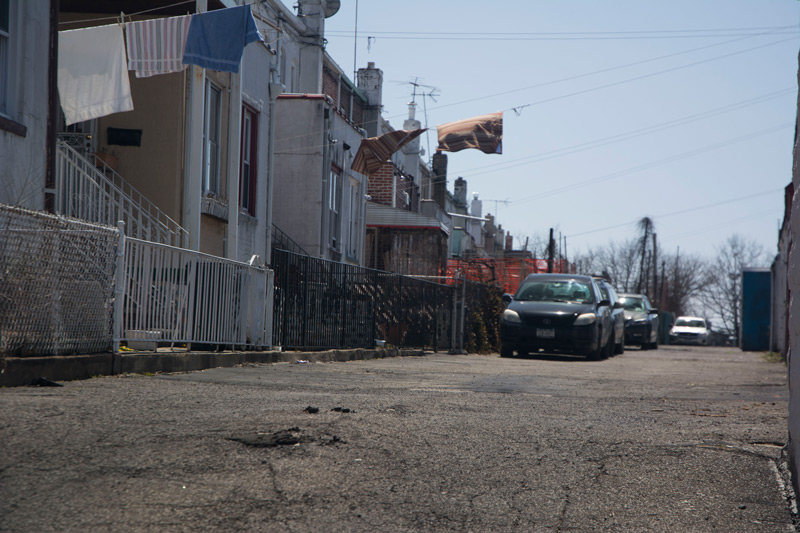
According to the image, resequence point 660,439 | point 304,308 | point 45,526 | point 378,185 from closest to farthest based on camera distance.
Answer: point 45,526 < point 660,439 < point 304,308 < point 378,185

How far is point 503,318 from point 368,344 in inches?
121

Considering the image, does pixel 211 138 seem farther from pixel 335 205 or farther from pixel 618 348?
pixel 618 348

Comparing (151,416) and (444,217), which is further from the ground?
(444,217)

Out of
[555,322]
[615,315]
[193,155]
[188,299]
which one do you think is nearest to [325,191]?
[555,322]

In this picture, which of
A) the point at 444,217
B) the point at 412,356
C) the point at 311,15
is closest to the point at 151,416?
→ the point at 412,356

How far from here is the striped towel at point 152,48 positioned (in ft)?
36.1

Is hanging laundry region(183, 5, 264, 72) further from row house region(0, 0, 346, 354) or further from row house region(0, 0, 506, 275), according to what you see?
row house region(0, 0, 506, 275)

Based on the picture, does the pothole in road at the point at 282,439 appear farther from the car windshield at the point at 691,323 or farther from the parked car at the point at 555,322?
the car windshield at the point at 691,323

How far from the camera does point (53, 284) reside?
7.19 meters

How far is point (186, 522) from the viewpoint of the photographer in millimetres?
3342

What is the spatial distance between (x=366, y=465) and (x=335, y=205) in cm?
1939

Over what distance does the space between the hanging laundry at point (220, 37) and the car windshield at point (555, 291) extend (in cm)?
939

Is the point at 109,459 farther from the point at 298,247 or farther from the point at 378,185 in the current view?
the point at 378,185

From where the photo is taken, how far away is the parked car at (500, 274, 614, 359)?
1762cm
